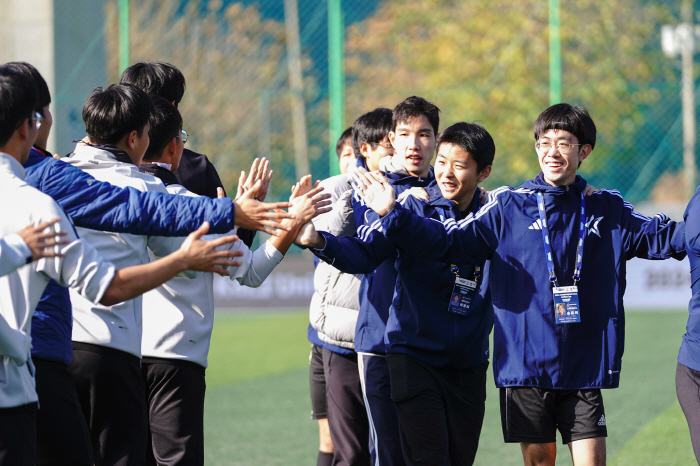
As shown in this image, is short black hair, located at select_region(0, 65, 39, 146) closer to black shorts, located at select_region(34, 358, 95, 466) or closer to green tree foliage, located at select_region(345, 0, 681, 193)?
black shorts, located at select_region(34, 358, 95, 466)

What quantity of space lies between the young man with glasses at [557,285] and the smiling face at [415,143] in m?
0.48

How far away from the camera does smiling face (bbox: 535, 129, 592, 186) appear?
4113mm

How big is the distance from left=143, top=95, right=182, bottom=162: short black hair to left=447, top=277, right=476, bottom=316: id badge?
1.42 metres

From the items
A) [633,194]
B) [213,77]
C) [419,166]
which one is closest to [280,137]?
[213,77]

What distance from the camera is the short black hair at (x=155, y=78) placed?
4262mm

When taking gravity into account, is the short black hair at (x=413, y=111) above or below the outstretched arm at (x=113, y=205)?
above

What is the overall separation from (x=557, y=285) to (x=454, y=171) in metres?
0.71

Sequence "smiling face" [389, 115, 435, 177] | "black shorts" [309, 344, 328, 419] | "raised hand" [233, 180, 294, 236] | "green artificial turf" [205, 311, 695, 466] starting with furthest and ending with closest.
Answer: "green artificial turf" [205, 311, 695, 466] < "black shorts" [309, 344, 328, 419] < "smiling face" [389, 115, 435, 177] < "raised hand" [233, 180, 294, 236]

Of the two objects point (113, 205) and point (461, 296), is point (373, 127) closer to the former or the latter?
point (461, 296)

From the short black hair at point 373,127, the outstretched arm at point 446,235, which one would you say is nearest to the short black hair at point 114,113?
the outstretched arm at point 446,235

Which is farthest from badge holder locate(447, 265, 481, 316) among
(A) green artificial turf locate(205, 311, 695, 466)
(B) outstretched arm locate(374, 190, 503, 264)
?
(A) green artificial turf locate(205, 311, 695, 466)

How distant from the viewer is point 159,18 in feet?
63.9

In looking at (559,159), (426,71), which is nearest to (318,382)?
(559,159)

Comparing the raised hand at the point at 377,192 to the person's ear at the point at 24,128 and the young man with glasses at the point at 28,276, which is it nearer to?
the young man with glasses at the point at 28,276
